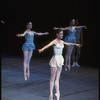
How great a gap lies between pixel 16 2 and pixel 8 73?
8.51 meters

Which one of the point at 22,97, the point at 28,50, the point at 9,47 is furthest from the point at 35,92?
the point at 9,47

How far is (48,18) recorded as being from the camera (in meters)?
16.9

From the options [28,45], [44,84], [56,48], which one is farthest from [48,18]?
[56,48]

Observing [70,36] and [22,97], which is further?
[70,36]

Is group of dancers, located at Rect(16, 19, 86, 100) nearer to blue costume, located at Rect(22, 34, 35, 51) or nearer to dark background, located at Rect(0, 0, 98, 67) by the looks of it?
blue costume, located at Rect(22, 34, 35, 51)

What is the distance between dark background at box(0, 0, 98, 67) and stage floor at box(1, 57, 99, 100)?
3021mm

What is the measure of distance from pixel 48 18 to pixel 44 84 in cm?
894

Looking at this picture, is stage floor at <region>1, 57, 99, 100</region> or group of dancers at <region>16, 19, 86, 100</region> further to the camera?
stage floor at <region>1, 57, 99, 100</region>

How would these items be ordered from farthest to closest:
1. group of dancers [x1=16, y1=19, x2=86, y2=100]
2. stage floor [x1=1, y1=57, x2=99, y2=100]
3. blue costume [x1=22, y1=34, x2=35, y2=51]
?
1. blue costume [x1=22, y1=34, x2=35, y2=51]
2. stage floor [x1=1, y1=57, x2=99, y2=100]
3. group of dancers [x1=16, y1=19, x2=86, y2=100]

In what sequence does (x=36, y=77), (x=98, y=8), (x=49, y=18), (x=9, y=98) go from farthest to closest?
(x=49, y=18) < (x=98, y=8) < (x=36, y=77) < (x=9, y=98)

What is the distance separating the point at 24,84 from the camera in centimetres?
854

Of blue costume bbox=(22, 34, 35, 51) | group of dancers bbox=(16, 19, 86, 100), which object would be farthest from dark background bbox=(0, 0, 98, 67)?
blue costume bbox=(22, 34, 35, 51)

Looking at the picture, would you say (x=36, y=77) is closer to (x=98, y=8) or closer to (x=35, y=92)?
(x=35, y=92)

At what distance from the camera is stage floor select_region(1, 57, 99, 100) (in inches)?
284
